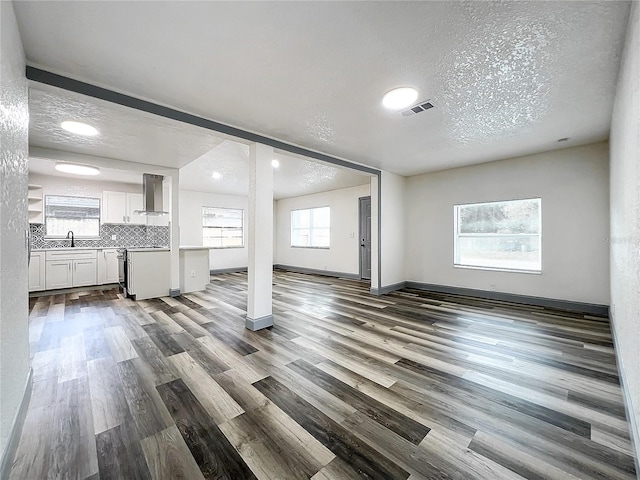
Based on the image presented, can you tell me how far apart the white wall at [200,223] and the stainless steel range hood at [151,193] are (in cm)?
219

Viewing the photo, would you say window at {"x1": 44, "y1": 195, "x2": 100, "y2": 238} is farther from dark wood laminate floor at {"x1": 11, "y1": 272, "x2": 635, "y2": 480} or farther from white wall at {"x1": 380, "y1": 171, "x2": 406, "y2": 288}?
white wall at {"x1": 380, "y1": 171, "x2": 406, "y2": 288}

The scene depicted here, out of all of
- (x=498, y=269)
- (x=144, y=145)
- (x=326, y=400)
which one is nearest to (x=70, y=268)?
(x=144, y=145)

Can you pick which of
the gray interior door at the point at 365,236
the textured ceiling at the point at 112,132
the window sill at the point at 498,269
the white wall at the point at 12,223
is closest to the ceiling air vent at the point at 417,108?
the textured ceiling at the point at 112,132

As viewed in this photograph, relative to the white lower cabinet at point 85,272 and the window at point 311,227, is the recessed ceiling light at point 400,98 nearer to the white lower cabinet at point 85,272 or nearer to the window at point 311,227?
the window at point 311,227

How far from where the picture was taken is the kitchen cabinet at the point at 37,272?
16.9ft

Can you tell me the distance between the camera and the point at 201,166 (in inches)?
209

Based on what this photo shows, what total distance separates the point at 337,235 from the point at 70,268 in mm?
6088

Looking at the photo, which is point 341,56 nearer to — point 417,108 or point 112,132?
point 417,108

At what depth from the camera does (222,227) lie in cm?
840

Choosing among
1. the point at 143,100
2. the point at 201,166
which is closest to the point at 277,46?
the point at 143,100

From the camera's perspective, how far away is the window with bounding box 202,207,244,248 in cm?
805

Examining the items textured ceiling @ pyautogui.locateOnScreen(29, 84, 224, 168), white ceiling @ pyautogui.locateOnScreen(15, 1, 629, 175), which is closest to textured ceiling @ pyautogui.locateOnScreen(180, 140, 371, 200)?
textured ceiling @ pyautogui.locateOnScreen(29, 84, 224, 168)

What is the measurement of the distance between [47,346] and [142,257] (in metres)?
2.25

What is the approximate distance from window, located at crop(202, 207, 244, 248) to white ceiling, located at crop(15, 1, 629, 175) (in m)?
5.64
